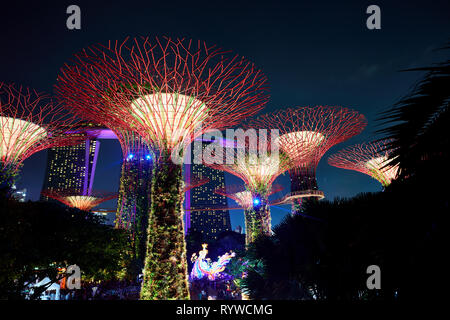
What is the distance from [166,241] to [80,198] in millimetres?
25790

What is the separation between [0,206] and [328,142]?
1658 centimetres

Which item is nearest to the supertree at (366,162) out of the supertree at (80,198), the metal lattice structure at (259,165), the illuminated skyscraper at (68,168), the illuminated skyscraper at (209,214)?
the metal lattice structure at (259,165)

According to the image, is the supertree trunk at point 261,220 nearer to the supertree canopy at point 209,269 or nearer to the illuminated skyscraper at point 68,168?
the supertree canopy at point 209,269

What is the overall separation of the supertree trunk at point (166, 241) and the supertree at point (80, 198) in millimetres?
23205

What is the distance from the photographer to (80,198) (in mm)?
29609

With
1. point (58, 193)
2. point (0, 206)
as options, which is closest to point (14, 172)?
point (0, 206)

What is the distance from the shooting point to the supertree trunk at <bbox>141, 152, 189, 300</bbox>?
25.5 ft

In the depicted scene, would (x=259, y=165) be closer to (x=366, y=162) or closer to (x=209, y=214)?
(x=366, y=162)

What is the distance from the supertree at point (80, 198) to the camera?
28.2m

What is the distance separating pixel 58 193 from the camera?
2788 cm

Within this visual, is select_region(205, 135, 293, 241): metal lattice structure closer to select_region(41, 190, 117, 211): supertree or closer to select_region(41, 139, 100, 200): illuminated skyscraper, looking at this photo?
select_region(41, 190, 117, 211): supertree

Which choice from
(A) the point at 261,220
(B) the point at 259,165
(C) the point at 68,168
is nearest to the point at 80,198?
(B) the point at 259,165

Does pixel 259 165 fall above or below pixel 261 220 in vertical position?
above
